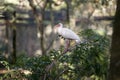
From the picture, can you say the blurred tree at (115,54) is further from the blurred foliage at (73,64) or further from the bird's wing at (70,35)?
the bird's wing at (70,35)

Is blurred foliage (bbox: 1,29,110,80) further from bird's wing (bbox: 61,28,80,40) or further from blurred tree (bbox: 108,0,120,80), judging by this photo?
blurred tree (bbox: 108,0,120,80)

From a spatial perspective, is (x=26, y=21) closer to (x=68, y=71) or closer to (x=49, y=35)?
(x=49, y=35)

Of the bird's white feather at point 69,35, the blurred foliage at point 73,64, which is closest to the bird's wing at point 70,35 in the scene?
the bird's white feather at point 69,35

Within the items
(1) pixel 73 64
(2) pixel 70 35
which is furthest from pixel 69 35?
(1) pixel 73 64

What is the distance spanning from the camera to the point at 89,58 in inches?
228

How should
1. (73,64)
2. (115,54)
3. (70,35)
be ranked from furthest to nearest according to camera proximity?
(70,35)
(73,64)
(115,54)

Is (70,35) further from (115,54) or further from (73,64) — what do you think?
(115,54)

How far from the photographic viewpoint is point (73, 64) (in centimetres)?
A: 546

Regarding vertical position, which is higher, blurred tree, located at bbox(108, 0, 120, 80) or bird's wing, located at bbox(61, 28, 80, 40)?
blurred tree, located at bbox(108, 0, 120, 80)

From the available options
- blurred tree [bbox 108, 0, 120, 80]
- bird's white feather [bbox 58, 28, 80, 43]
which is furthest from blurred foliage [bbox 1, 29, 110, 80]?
blurred tree [bbox 108, 0, 120, 80]

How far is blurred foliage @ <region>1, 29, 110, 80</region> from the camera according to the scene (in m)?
5.04

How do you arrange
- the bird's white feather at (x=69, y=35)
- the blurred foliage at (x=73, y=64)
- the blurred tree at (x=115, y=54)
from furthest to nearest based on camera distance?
the bird's white feather at (x=69, y=35), the blurred foliage at (x=73, y=64), the blurred tree at (x=115, y=54)

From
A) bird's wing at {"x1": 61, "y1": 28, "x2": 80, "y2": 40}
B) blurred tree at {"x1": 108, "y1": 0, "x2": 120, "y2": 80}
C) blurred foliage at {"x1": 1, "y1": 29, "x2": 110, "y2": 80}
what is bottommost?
blurred foliage at {"x1": 1, "y1": 29, "x2": 110, "y2": 80}

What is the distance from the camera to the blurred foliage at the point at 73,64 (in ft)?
16.5
